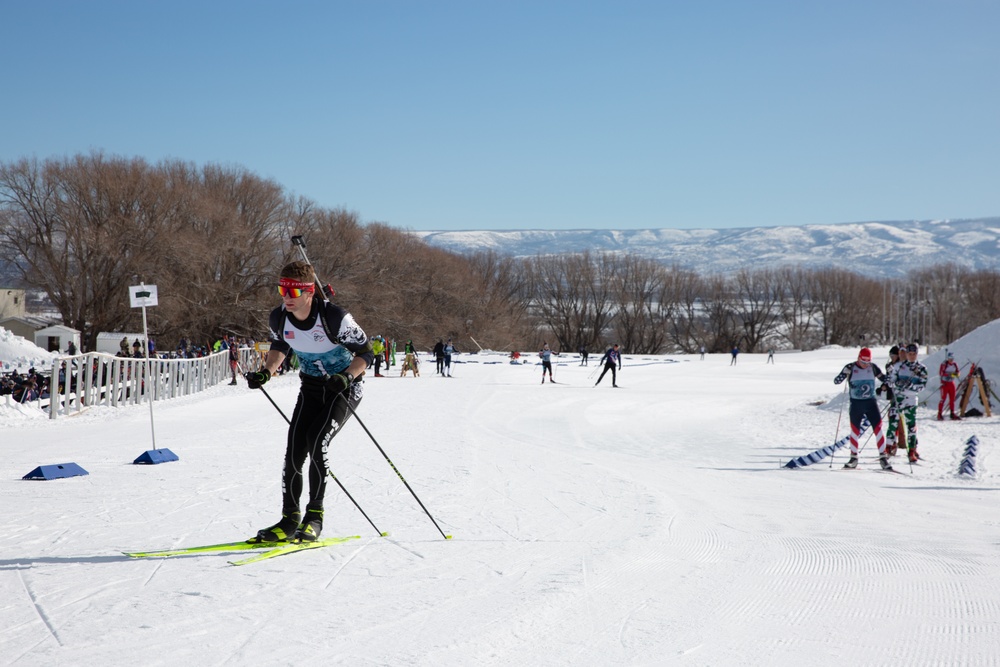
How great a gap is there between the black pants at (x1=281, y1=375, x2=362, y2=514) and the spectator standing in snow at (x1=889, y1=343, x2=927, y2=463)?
9.32m

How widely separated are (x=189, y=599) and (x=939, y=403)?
18.6 meters

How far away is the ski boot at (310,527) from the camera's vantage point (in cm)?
483

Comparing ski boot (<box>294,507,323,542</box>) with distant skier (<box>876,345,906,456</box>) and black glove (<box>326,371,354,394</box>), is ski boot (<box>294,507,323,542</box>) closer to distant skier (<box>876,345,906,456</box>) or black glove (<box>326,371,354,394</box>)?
black glove (<box>326,371,354,394</box>)

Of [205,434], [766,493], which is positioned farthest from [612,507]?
[205,434]

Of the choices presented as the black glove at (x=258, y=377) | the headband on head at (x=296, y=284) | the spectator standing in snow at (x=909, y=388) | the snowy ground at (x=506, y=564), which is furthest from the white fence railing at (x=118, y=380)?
the spectator standing in snow at (x=909, y=388)

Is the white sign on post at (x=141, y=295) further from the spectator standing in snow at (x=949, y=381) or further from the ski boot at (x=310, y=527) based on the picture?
the spectator standing in snow at (x=949, y=381)

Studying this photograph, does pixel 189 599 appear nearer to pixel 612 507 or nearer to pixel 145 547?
pixel 145 547

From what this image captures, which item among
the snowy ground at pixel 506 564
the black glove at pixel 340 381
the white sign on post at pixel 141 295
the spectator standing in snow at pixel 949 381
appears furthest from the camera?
the spectator standing in snow at pixel 949 381

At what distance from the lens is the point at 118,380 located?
17.2m

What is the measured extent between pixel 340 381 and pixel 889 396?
10.1 metres

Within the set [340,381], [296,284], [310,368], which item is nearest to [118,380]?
[310,368]

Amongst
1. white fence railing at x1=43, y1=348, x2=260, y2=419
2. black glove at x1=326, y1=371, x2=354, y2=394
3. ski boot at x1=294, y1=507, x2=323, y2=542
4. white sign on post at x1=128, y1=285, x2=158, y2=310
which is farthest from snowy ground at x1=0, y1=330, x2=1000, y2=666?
white fence railing at x1=43, y1=348, x2=260, y2=419

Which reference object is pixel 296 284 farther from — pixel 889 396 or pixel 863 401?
pixel 889 396

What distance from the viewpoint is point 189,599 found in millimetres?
3789
